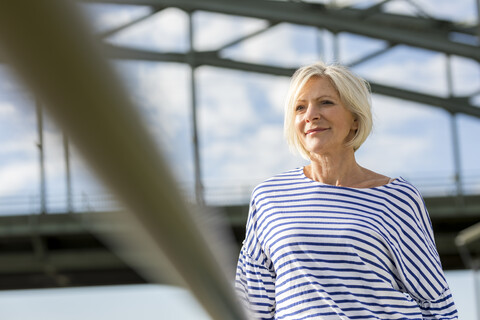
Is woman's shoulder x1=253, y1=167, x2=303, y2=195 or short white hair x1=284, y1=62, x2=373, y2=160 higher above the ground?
short white hair x1=284, y1=62, x2=373, y2=160

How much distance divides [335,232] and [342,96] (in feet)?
0.85

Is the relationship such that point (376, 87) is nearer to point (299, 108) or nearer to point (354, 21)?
point (354, 21)

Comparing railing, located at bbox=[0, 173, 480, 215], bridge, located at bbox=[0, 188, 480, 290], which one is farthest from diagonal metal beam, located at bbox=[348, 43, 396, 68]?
bridge, located at bbox=[0, 188, 480, 290]

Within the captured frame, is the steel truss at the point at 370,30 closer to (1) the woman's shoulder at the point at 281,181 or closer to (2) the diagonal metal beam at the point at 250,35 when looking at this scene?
(2) the diagonal metal beam at the point at 250,35

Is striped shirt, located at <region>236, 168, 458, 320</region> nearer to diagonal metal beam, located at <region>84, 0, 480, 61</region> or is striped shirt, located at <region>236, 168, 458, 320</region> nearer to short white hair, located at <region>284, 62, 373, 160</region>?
short white hair, located at <region>284, 62, 373, 160</region>

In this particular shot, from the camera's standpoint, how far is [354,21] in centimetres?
945

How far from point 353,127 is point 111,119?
48.9 inches

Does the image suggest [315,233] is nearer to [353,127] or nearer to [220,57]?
[353,127]

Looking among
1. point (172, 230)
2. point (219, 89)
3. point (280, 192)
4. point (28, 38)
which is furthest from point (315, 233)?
point (219, 89)

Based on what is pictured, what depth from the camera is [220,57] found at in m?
9.59

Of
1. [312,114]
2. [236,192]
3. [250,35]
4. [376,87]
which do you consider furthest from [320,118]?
[250,35]

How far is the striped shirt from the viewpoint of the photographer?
4.21 feet

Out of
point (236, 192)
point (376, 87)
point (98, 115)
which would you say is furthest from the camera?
point (376, 87)

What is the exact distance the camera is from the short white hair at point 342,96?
1396mm
